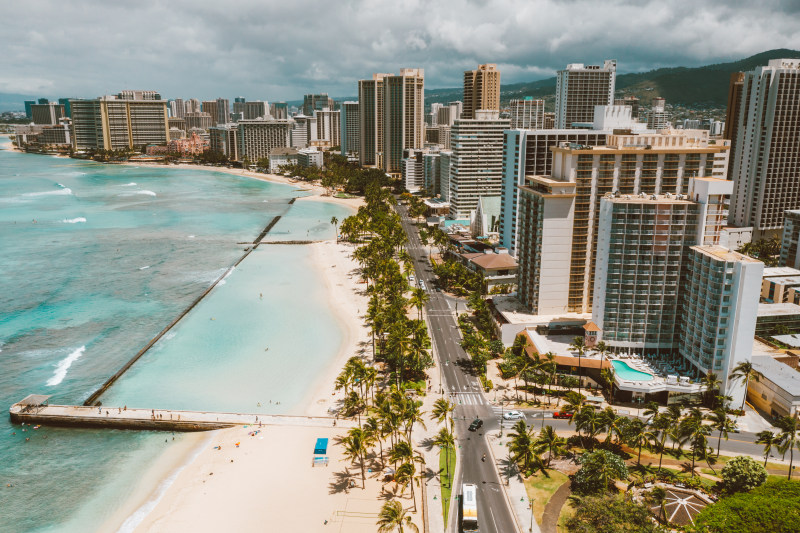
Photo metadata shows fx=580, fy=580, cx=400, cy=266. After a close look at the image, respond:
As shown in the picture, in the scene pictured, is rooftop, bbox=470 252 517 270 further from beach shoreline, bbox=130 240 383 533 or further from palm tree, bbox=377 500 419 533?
palm tree, bbox=377 500 419 533

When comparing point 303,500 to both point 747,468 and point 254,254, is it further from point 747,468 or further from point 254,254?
point 254,254

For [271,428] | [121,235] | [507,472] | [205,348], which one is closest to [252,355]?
[205,348]

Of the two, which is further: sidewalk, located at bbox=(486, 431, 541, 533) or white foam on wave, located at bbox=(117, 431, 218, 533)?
white foam on wave, located at bbox=(117, 431, 218, 533)

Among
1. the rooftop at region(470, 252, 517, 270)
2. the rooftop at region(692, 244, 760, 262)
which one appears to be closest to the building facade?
the rooftop at region(470, 252, 517, 270)

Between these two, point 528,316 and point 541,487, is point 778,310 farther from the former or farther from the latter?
point 541,487

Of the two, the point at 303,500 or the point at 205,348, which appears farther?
the point at 205,348

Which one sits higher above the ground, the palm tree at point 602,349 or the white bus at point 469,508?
the palm tree at point 602,349

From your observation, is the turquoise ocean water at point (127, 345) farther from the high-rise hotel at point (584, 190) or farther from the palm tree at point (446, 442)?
the high-rise hotel at point (584, 190)

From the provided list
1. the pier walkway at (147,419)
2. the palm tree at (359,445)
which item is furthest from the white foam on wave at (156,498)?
the palm tree at (359,445)
